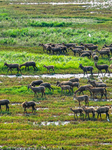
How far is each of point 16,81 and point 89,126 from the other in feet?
41.1

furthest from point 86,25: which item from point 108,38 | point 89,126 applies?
point 89,126

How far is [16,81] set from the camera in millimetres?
30109

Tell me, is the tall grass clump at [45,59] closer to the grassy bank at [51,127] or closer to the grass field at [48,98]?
the grass field at [48,98]

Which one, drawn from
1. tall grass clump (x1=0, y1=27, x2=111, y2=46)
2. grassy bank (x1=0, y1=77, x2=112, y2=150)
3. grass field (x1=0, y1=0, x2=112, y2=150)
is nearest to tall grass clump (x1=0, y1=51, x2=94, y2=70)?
grass field (x1=0, y1=0, x2=112, y2=150)

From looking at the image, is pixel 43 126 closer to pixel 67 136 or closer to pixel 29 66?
pixel 67 136

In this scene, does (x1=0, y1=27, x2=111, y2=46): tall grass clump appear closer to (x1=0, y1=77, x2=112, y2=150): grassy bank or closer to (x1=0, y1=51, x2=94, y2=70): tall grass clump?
(x1=0, y1=51, x2=94, y2=70): tall grass clump

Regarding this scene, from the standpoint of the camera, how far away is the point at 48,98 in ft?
82.9

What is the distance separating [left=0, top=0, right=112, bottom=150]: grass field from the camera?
17922 millimetres

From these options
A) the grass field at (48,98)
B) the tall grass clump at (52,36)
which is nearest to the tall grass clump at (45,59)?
the grass field at (48,98)

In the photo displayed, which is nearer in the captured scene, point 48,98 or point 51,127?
point 51,127

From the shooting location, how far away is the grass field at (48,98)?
58.8 feet

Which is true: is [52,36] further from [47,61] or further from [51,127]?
[51,127]

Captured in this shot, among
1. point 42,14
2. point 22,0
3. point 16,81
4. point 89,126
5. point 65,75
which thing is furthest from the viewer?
point 22,0

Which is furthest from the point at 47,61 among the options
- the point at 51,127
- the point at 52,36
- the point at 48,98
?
the point at 51,127
